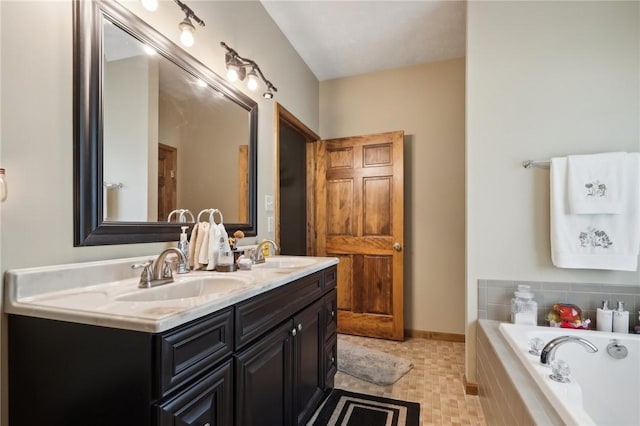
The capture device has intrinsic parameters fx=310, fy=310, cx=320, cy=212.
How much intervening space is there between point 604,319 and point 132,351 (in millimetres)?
2342

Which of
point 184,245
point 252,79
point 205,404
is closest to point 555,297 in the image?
point 205,404

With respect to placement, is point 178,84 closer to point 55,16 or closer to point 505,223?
point 55,16

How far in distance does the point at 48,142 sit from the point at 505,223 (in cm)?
231

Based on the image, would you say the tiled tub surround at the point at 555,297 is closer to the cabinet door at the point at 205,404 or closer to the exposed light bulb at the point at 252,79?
the cabinet door at the point at 205,404

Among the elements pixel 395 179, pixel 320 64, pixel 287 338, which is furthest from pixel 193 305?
pixel 320 64

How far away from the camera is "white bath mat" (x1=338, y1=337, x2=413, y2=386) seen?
7.17 feet

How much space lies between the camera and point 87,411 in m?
0.78

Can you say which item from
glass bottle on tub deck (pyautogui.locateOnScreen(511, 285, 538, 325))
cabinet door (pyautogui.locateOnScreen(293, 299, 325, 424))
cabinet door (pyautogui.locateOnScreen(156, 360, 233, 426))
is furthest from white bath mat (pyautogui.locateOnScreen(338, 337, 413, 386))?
cabinet door (pyautogui.locateOnScreen(156, 360, 233, 426))

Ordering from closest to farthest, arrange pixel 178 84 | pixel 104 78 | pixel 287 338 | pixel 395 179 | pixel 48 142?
pixel 48 142 → pixel 104 78 → pixel 287 338 → pixel 178 84 → pixel 395 179

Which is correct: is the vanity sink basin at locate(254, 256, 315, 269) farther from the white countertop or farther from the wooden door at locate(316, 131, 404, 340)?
the wooden door at locate(316, 131, 404, 340)

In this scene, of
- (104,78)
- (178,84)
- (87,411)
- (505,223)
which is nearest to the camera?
(87,411)

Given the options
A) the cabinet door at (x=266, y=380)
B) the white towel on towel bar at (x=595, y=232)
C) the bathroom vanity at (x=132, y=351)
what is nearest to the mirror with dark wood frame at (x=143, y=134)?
the bathroom vanity at (x=132, y=351)

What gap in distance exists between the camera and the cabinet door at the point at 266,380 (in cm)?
104

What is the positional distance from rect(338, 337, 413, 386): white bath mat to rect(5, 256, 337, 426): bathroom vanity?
3.89ft
